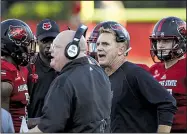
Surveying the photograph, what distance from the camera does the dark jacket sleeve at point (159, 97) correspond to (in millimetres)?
5289

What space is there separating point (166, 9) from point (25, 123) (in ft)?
41.3

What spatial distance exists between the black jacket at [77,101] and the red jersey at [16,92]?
108 centimetres

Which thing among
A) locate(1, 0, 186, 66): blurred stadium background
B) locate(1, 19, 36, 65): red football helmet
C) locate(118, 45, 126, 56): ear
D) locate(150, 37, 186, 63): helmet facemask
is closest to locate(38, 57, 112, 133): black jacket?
locate(118, 45, 126, 56): ear

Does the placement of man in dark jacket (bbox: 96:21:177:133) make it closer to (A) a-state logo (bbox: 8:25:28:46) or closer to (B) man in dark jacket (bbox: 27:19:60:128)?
(A) a-state logo (bbox: 8:25:28:46)

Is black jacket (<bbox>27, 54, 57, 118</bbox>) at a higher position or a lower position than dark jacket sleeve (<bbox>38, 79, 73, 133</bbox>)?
lower

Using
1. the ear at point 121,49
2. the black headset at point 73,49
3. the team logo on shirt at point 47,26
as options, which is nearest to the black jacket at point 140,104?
the ear at point 121,49

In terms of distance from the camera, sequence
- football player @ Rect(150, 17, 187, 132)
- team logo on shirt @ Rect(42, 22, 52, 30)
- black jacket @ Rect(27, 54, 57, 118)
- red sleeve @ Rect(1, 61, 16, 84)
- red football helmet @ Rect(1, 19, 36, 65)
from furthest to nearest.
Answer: team logo on shirt @ Rect(42, 22, 52, 30)
black jacket @ Rect(27, 54, 57, 118)
football player @ Rect(150, 17, 187, 132)
red football helmet @ Rect(1, 19, 36, 65)
red sleeve @ Rect(1, 61, 16, 84)

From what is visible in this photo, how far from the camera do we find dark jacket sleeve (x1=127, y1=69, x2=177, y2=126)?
5289mm

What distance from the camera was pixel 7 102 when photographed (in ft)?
17.2

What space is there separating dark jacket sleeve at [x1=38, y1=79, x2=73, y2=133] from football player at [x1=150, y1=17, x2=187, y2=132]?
2.26 m

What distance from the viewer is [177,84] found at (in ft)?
20.7

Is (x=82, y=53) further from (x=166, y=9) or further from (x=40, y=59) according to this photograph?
(x=166, y=9)

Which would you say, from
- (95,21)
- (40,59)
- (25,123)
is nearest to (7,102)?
(25,123)

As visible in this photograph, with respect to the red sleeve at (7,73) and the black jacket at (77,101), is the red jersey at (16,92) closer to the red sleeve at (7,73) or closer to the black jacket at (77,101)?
the red sleeve at (7,73)
